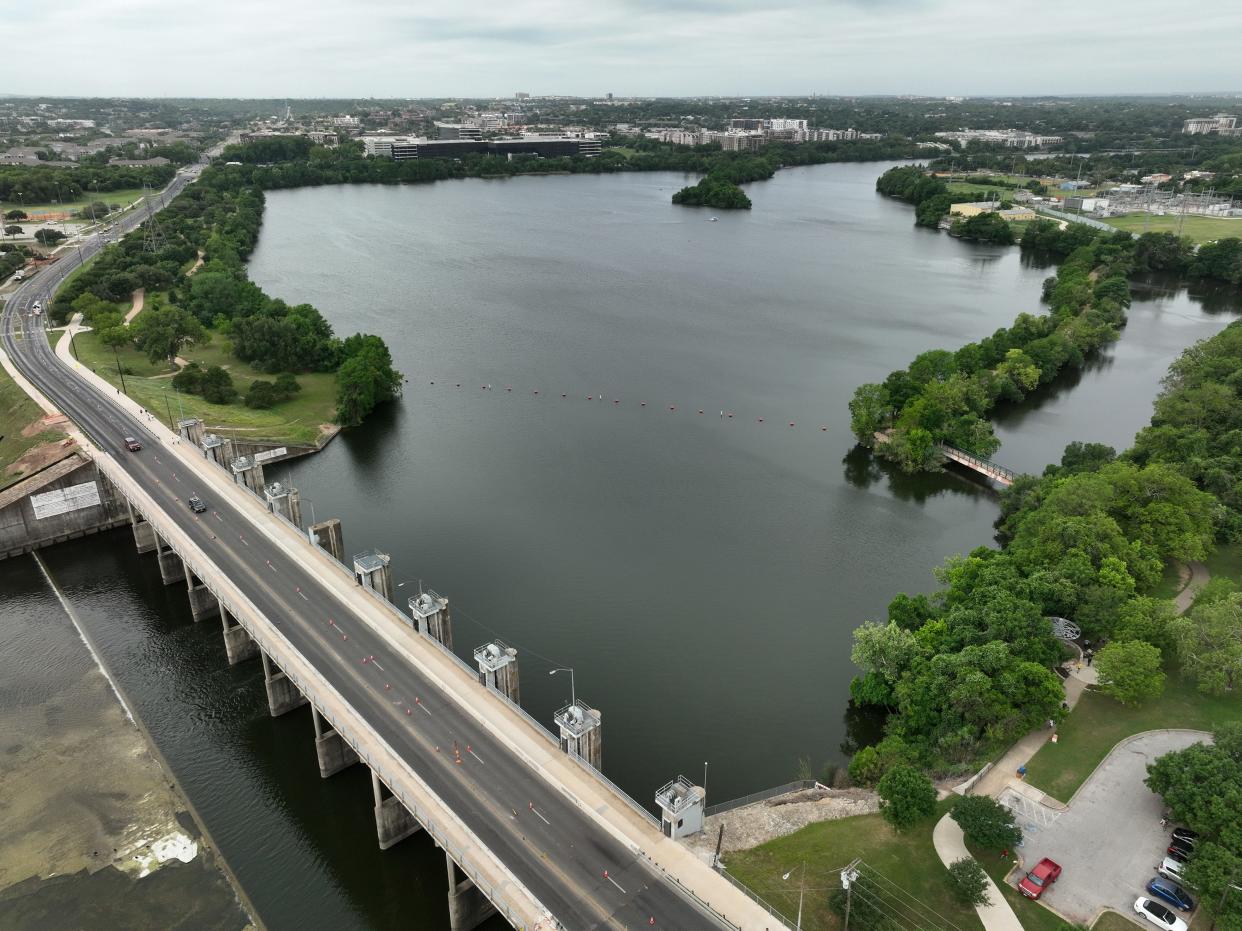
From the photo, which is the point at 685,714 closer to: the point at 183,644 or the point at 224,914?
the point at 224,914

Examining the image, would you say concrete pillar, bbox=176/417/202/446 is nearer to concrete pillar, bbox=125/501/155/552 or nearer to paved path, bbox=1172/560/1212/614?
concrete pillar, bbox=125/501/155/552

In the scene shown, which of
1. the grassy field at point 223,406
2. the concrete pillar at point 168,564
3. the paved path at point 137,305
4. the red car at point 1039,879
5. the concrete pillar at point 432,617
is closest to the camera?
the red car at point 1039,879

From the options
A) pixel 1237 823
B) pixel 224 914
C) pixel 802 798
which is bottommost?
pixel 224 914

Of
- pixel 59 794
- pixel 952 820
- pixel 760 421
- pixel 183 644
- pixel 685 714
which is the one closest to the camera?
pixel 952 820

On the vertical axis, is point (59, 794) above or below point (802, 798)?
below

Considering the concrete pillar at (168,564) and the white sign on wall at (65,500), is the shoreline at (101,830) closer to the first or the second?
the concrete pillar at (168,564)

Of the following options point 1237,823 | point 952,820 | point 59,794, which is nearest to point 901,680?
point 952,820

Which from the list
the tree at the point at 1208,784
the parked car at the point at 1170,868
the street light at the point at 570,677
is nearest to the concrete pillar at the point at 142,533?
the street light at the point at 570,677
